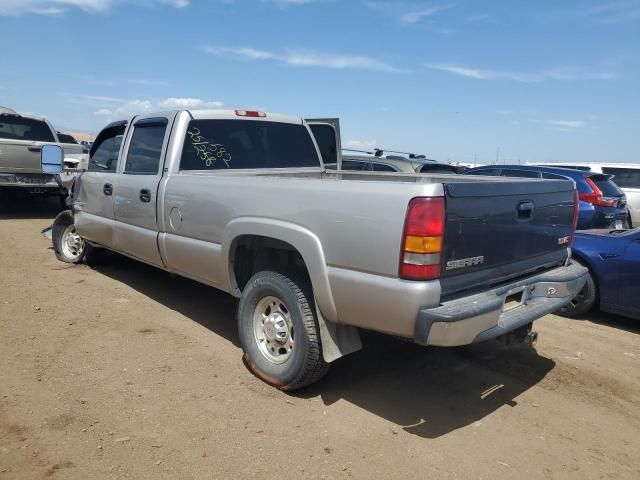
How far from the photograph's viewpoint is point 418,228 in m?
2.74

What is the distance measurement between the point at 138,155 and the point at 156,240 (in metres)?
1.00

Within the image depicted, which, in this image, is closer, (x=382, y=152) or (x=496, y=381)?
(x=496, y=381)

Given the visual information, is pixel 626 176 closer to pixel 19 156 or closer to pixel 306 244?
pixel 306 244

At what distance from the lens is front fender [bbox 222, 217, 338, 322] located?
3.14m

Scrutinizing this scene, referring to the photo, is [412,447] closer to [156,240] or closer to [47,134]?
[156,240]

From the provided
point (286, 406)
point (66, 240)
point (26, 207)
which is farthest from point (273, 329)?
Result: point (26, 207)

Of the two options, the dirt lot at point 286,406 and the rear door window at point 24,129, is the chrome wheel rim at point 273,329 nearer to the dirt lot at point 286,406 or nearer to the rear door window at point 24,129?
the dirt lot at point 286,406

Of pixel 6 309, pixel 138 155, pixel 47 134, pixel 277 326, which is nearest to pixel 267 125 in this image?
pixel 138 155

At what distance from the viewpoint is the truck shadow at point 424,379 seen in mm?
3418

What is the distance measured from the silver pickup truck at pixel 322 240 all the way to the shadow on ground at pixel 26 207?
728 centimetres

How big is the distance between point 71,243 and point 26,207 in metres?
7.11

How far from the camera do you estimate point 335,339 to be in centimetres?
332

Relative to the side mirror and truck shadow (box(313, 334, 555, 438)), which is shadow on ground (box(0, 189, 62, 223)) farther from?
truck shadow (box(313, 334, 555, 438))

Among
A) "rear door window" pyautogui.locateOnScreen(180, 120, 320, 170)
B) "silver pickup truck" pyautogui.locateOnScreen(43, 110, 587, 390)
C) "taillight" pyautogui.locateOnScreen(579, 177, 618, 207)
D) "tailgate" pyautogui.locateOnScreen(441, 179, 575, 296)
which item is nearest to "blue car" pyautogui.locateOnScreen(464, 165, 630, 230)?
"taillight" pyautogui.locateOnScreen(579, 177, 618, 207)
